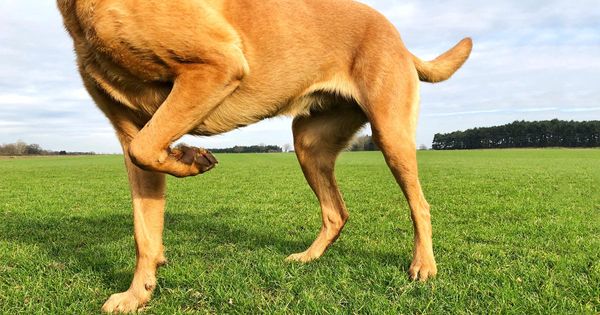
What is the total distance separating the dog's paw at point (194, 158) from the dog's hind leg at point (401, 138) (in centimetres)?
139

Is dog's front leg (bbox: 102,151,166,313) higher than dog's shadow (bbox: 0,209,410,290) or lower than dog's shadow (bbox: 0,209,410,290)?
higher

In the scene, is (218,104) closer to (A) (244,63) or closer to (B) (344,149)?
(A) (244,63)

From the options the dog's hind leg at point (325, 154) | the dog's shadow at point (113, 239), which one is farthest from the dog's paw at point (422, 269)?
the dog's hind leg at point (325, 154)

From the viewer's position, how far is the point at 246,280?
139 inches

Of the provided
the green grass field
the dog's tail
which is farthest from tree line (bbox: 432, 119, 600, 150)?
the dog's tail

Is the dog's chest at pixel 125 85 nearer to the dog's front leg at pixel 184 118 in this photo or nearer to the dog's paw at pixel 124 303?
the dog's front leg at pixel 184 118

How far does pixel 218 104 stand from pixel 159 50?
0.49 meters

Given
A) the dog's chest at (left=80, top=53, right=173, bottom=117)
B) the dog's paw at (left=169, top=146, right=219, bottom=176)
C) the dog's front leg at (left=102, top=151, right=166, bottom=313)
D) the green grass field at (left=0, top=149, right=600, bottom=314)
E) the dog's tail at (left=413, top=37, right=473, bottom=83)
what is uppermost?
the dog's tail at (left=413, top=37, right=473, bottom=83)

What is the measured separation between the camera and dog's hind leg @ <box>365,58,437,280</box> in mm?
3672

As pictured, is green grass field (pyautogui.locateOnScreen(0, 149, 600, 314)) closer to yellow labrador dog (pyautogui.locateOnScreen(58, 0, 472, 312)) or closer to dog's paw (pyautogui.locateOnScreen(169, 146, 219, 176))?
yellow labrador dog (pyautogui.locateOnScreen(58, 0, 472, 312))

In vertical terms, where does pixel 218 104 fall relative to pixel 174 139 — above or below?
above

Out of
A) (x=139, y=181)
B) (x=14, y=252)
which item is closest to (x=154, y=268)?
(x=139, y=181)

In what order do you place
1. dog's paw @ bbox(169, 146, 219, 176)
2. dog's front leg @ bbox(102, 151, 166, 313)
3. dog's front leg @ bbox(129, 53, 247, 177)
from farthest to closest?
dog's front leg @ bbox(102, 151, 166, 313), dog's paw @ bbox(169, 146, 219, 176), dog's front leg @ bbox(129, 53, 247, 177)

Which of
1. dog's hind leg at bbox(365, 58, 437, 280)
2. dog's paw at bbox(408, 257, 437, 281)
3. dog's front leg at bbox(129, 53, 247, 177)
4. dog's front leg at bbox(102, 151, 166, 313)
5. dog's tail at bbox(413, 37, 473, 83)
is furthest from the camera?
dog's tail at bbox(413, 37, 473, 83)
